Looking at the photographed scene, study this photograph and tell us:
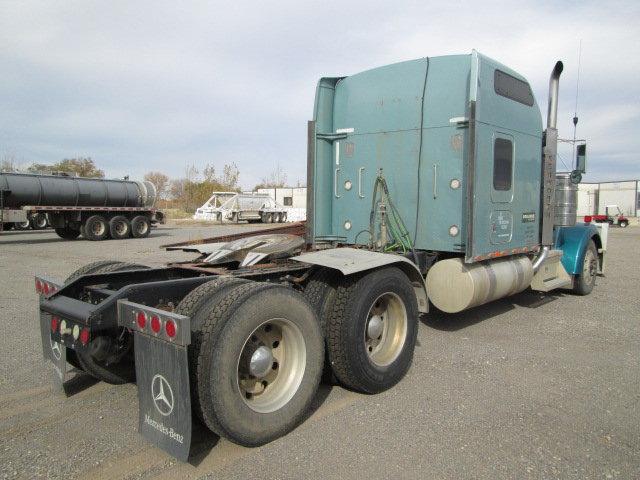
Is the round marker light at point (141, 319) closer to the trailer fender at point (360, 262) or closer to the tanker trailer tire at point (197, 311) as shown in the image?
the tanker trailer tire at point (197, 311)

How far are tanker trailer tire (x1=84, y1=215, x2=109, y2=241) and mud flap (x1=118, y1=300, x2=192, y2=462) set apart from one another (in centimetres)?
2109

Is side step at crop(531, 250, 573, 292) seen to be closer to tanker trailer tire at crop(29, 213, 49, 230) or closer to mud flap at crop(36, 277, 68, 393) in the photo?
mud flap at crop(36, 277, 68, 393)

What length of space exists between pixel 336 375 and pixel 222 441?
42.9 inches

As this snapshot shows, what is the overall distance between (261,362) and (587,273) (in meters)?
7.38

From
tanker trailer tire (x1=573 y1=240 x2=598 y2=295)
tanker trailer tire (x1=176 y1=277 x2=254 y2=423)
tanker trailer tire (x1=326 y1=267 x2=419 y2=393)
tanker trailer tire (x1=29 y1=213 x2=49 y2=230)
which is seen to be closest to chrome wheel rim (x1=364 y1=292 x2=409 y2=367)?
tanker trailer tire (x1=326 y1=267 x2=419 y2=393)

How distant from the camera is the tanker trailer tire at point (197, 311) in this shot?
3.02 meters

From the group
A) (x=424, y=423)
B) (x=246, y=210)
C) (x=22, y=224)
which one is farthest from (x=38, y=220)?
(x=424, y=423)

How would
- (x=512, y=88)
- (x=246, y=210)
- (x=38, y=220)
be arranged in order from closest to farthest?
(x=512, y=88)
(x=38, y=220)
(x=246, y=210)

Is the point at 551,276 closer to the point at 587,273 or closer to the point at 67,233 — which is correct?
the point at 587,273

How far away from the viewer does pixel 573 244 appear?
8367 mm

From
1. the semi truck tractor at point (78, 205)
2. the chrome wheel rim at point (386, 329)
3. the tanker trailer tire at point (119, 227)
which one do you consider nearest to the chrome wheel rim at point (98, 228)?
the semi truck tractor at point (78, 205)

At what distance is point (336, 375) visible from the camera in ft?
13.4

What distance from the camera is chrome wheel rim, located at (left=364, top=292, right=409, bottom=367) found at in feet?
14.3

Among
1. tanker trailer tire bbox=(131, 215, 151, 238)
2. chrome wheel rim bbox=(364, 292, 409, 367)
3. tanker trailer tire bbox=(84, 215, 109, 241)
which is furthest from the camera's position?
tanker trailer tire bbox=(131, 215, 151, 238)
